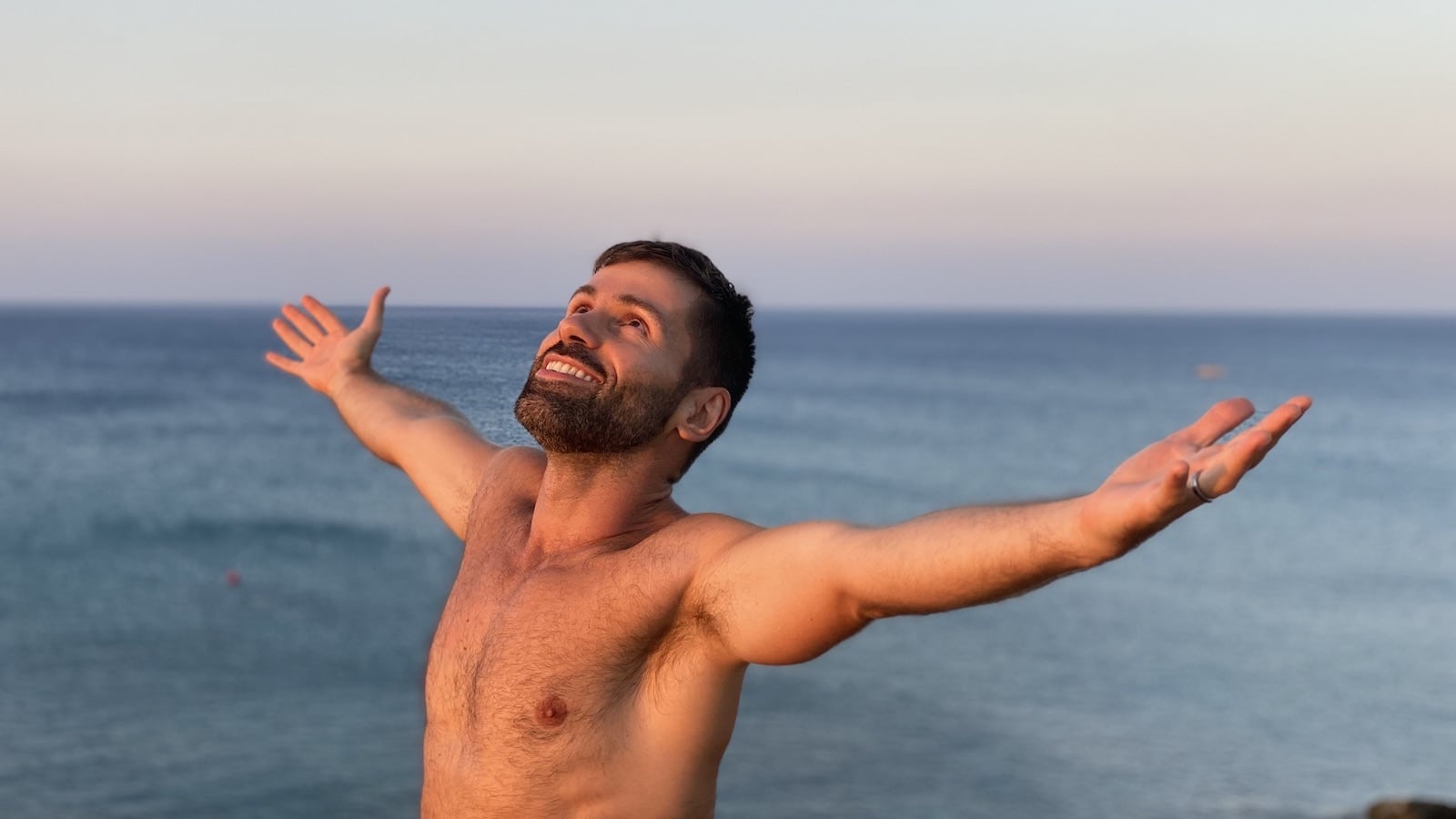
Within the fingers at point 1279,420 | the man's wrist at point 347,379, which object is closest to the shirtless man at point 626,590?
the fingers at point 1279,420

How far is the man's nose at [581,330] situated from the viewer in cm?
369

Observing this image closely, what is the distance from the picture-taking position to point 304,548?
36.9 meters

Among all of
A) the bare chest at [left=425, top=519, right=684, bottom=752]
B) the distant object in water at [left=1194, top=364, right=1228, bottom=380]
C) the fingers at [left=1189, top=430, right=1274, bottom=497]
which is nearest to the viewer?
the fingers at [left=1189, top=430, right=1274, bottom=497]

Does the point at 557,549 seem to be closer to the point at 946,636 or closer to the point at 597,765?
the point at 597,765

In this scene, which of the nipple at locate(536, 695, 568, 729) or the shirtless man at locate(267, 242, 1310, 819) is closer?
the shirtless man at locate(267, 242, 1310, 819)

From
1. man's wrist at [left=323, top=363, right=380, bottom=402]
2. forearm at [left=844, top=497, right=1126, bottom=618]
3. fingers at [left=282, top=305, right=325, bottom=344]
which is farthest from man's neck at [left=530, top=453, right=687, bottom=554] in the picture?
fingers at [left=282, top=305, right=325, bottom=344]

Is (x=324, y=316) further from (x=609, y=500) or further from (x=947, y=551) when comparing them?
(x=947, y=551)

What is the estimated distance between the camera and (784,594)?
3230 mm

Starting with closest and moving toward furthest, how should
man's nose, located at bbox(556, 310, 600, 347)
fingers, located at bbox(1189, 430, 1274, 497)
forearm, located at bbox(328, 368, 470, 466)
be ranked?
fingers, located at bbox(1189, 430, 1274, 497)
man's nose, located at bbox(556, 310, 600, 347)
forearm, located at bbox(328, 368, 470, 466)

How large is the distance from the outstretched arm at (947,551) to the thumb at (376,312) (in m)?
2.08

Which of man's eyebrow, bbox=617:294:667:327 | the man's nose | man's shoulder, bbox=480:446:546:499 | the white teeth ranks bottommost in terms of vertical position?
man's shoulder, bbox=480:446:546:499

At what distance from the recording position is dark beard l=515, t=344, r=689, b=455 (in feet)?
12.0

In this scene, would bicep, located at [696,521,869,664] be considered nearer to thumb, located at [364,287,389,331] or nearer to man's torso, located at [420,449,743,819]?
man's torso, located at [420,449,743,819]

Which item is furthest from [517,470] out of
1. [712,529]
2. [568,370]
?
[712,529]
